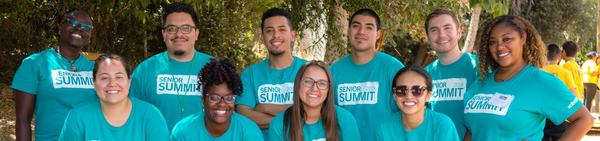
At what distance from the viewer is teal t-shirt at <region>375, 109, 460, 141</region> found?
4363mm

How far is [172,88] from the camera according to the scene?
4.97m

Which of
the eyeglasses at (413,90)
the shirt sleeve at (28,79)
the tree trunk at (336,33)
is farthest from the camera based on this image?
the tree trunk at (336,33)

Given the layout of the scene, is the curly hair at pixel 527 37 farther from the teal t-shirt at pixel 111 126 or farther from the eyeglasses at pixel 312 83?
the teal t-shirt at pixel 111 126

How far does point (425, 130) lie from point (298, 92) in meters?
0.80

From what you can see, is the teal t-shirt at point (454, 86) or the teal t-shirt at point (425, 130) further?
the teal t-shirt at point (454, 86)

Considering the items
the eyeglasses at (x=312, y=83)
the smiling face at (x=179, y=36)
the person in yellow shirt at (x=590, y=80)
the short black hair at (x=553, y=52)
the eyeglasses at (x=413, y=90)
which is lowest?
the person in yellow shirt at (x=590, y=80)

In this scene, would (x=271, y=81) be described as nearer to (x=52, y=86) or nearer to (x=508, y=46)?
(x=52, y=86)

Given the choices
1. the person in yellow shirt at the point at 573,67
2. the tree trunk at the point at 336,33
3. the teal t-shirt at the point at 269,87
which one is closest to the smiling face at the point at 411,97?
the teal t-shirt at the point at 269,87

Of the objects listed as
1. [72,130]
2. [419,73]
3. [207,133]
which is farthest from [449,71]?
[72,130]

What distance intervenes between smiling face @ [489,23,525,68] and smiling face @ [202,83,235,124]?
1.61m

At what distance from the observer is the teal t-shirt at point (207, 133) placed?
448 centimetres

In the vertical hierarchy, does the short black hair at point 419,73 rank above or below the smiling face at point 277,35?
below

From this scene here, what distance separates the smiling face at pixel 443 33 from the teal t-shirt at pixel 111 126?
186 cm

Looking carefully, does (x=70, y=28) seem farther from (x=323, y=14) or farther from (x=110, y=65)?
(x=323, y=14)
